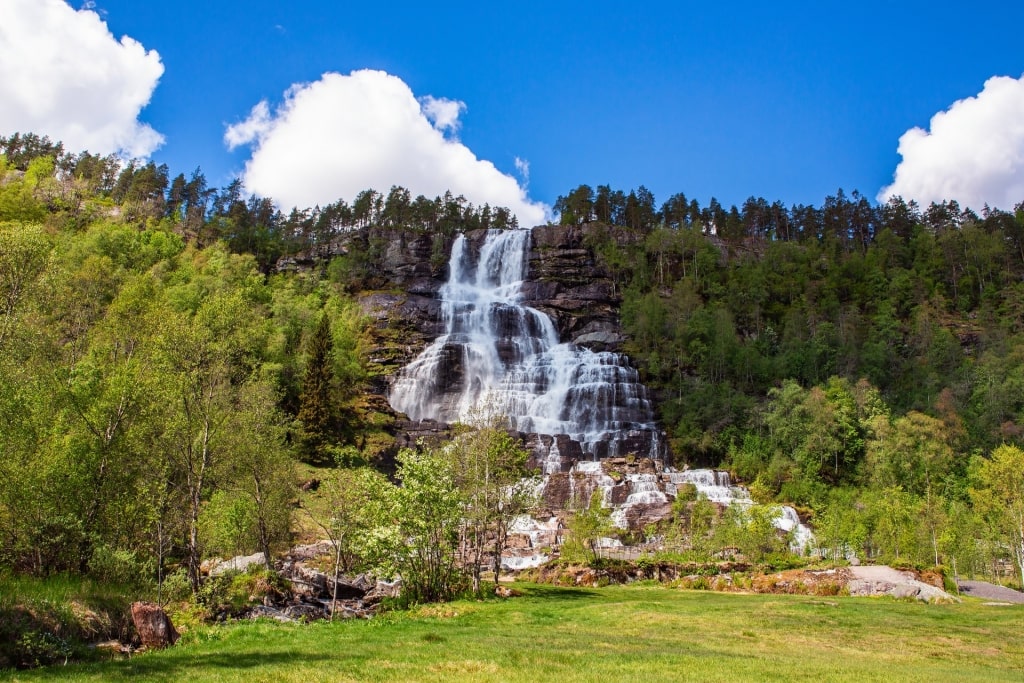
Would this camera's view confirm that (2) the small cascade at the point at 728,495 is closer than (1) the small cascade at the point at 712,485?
Yes

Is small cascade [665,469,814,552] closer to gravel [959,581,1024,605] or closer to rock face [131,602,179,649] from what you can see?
gravel [959,581,1024,605]

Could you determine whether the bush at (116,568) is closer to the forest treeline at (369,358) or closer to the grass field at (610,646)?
the forest treeline at (369,358)

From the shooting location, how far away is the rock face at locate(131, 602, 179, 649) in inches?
690

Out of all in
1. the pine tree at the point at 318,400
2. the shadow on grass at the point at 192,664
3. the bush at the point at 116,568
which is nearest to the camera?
the shadow on grass at the point at 192,664

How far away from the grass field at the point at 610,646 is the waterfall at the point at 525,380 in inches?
1753

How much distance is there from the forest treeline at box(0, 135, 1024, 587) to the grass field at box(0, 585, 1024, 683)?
9738 mm

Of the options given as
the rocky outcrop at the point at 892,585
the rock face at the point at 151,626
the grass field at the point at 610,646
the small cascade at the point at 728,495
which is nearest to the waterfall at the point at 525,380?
the small cascade at the point at 728,495

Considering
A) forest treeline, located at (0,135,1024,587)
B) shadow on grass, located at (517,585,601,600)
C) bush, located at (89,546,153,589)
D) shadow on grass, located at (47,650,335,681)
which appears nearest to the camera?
shadow on grass, located at (47,650,335,681)

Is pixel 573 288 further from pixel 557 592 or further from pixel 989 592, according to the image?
pixel 557 592

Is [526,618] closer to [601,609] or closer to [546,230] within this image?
[601,609]

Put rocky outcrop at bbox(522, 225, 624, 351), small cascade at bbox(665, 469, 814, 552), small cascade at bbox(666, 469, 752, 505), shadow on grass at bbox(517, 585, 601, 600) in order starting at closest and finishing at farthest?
shadow on grass at bbox(517, 585, 601, 600), small cascade at bbox(665, 469, 814, 552), small cascade at bbox(666, 469, 752, 505), rocky outcrop at bbox(522, 225, 624, 351)

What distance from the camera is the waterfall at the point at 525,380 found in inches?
2948

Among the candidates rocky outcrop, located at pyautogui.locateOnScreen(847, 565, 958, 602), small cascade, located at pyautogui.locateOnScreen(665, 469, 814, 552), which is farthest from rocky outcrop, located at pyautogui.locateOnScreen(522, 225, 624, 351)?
rocky outcrop, located at pyautogui.locateOnScreen(847, 565, 958, 602)

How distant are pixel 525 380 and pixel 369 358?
859 inches
